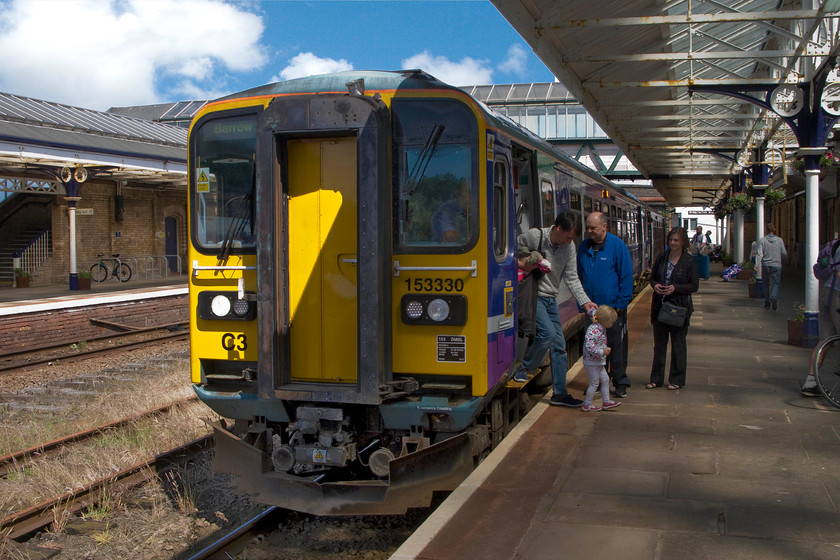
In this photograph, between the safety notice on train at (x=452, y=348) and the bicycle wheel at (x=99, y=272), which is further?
the bicycle wheel at (x=99, y=272)

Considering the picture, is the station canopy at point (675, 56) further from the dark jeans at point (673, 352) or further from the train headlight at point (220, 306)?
the train headlight at point (220, 306)

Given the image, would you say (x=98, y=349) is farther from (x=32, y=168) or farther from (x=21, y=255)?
(x=21, y=255)

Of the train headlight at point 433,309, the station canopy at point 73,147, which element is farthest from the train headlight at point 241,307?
the station canopy at point 73,147

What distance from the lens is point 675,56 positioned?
11828 millimetres

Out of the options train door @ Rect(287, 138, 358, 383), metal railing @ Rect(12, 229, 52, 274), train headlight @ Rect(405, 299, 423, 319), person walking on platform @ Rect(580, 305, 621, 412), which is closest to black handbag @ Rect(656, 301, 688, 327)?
person walking on platform @ Rect(580, 305, 621, 412)

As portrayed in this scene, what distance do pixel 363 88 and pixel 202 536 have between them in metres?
3.51

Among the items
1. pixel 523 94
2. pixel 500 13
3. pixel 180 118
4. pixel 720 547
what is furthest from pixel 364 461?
pixel 180 118

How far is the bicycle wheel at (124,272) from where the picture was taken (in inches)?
1057

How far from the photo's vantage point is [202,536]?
19.6ft

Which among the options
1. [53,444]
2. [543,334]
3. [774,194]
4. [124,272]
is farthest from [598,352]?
[124,272]

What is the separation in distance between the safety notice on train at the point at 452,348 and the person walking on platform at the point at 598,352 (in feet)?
7.17

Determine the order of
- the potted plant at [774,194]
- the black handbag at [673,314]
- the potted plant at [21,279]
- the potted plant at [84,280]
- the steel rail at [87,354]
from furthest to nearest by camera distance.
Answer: the potted plant at [21,279]
the potted plant at [84,280]
the potted plant at [774,194]
the steel rail at [87,354]
the black handbag at [673,314]

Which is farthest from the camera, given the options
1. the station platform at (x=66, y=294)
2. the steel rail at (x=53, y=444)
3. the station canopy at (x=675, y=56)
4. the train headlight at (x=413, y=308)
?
the station platform at (x=66, y=294)

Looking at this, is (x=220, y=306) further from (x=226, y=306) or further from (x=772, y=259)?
(x=772, y=259)
